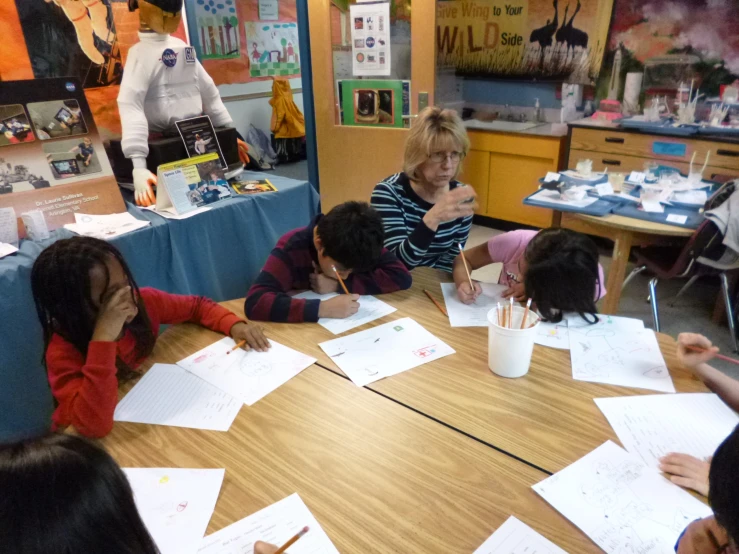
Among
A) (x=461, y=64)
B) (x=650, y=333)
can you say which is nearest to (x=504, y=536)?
(x=650, y=333)

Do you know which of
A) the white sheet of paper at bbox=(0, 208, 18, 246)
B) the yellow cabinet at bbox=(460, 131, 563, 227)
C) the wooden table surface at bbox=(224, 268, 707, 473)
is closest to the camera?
the wooden table surface at bbox=(224, 268, 707, 473)

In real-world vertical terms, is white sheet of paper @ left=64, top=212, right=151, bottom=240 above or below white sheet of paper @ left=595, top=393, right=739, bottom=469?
above

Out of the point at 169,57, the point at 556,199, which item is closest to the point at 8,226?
the point at 169,57

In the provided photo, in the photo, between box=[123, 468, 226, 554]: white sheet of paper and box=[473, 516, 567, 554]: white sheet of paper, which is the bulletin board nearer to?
box=[123, 468, 226, 554]: white sheet of paper

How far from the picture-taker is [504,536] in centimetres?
75

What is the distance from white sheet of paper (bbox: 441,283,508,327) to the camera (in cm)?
138

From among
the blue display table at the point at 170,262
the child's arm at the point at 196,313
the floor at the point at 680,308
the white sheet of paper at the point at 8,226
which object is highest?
the white sheet of paper at the point at 8,226

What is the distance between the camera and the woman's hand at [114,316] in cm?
109

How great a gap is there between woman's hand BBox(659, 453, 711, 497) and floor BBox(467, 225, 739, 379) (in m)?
1.74

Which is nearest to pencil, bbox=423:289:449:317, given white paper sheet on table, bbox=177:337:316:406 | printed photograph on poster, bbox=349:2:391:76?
white paper sheet on table, bbox=177:337:316:406

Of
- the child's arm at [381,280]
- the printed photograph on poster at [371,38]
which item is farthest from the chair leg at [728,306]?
the printed photograph on poster at [371,38]

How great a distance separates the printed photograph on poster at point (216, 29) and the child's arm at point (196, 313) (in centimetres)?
393

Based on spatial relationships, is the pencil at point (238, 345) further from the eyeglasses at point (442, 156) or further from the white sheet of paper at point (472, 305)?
the eyeglasses at point (442, 156)

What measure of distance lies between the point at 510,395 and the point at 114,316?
2.86 feet
